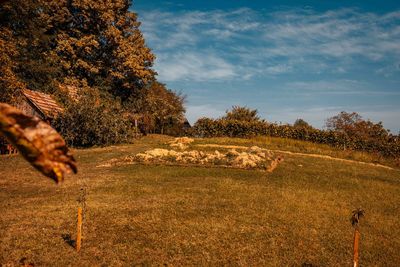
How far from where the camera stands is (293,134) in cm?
3050

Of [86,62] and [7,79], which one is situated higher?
[86,62]

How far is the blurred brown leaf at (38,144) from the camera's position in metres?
0.48

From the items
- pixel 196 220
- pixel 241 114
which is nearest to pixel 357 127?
pixel 241 114

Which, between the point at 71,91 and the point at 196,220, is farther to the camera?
the point at 71,91

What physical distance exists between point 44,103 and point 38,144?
1033 inches

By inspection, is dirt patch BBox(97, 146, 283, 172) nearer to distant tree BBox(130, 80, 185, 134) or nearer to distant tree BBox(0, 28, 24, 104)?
distant tree BBox(0, 28, 24, 104)

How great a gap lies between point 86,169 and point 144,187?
4572 mm

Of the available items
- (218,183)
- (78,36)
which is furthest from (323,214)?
(78,36)

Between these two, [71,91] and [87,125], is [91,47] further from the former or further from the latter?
[87,125]

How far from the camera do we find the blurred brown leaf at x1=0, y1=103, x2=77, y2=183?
1.58ft

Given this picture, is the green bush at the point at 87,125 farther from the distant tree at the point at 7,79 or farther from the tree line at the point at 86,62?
the distant tree at the point at 7,79

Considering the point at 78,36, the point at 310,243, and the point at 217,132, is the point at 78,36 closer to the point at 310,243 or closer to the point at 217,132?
the point at 217,132

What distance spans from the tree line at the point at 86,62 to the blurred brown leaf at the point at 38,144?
2202 cm

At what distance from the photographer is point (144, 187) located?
406 inches
